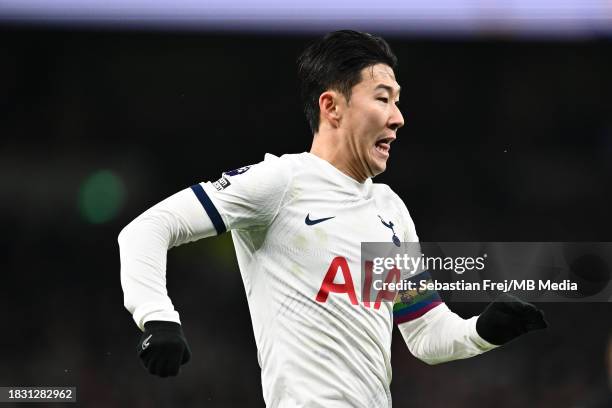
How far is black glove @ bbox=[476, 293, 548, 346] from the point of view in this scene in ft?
9.61

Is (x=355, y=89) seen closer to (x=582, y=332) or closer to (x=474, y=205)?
(x=474, y=205)

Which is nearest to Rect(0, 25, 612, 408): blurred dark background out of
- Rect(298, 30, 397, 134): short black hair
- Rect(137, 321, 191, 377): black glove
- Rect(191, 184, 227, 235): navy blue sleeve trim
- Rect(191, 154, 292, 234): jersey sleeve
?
Rect(298, 30, 397, 134): short black hair

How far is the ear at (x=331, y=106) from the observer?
3.25 m

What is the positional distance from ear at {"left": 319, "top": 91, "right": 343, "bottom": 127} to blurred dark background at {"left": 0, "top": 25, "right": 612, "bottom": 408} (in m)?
3.75

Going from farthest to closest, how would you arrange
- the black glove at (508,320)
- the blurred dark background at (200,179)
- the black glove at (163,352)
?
the blurred dark background at (200,179) < the black glove at (508,320) < the black glove at (163,352)

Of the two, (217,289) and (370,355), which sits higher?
(217,289)

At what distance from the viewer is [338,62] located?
128 inches

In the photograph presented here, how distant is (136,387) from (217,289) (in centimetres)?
98

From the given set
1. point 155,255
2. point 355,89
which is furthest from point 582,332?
point 155,255

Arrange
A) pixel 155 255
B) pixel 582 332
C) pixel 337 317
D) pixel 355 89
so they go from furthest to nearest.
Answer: pixel 582 332 < pixel 355 89 < pixel 337 317 < pixel 155 255

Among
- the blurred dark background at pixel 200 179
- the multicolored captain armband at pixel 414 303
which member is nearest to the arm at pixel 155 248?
the multicolored captain armband at pixel 414 303

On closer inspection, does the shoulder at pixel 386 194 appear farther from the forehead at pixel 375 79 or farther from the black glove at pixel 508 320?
the black glove at pixel 508 320

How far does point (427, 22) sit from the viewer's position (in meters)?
6.96

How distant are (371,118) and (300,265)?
0.62 metres
